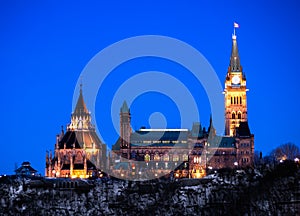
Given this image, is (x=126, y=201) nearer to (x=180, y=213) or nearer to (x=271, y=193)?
(x=180, y=213)

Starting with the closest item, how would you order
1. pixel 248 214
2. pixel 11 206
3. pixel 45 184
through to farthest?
1. pixel 248 214
2. pixel 11 206
3. pixel 45 184

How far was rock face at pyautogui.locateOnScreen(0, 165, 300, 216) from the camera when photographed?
416 feet

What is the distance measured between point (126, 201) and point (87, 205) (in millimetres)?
6870

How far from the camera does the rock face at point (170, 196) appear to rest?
416ft

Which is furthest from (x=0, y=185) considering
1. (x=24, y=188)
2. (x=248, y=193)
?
(x=248, y=193)

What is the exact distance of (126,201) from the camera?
136 m

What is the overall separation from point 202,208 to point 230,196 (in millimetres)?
5227

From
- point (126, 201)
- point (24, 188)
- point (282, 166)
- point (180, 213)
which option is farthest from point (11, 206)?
point (282, 166)

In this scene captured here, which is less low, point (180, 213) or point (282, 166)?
point (282, 166)

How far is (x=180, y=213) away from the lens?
130m

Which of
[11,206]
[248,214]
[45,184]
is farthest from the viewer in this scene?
[45,184]

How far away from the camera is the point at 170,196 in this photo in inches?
5335

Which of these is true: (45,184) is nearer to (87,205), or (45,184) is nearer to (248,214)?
(87,205)

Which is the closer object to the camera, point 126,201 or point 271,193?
point 271,193
